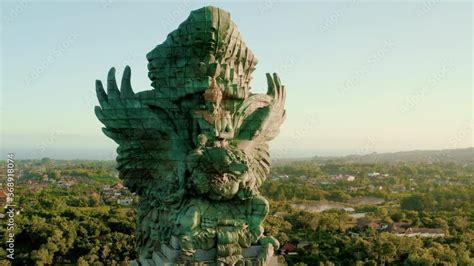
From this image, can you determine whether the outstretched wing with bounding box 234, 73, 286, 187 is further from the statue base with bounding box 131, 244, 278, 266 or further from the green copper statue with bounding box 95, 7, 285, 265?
the statue base with bounding box 131, 244, 278, 266

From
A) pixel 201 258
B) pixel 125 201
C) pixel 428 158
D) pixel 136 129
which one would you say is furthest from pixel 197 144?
pixel 428 158

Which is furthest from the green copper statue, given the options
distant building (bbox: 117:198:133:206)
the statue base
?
distant building (bbox: 117:198:133:206)

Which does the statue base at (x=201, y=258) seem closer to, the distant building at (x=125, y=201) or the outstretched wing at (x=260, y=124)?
the outstretched wing at (x=260, y=124)

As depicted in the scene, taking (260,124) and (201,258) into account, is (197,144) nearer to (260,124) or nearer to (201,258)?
Answer: (260,124)

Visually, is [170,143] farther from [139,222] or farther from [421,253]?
[421,253]

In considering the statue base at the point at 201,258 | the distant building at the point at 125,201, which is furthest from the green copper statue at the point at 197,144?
the distant building at the point at 125,201

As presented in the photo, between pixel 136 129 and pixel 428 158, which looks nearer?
pixel 136 129

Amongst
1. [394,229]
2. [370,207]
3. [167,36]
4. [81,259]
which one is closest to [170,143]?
[167,36]
